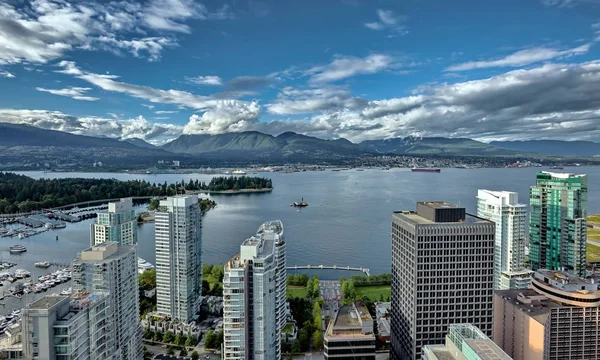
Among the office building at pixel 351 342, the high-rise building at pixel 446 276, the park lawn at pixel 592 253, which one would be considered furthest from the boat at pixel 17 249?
the park lawn at pixel 592 253

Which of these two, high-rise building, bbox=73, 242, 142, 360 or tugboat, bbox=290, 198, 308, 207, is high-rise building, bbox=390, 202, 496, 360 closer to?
high-rise building, bbox=73, 242, 142, 360

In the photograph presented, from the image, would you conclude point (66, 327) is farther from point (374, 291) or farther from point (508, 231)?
point (508, 231)

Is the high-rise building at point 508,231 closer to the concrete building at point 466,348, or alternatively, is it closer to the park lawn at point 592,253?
the park lawn at point 592,253

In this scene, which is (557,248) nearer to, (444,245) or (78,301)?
(444,245)

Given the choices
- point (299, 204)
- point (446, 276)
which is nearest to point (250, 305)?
point (446, 276)

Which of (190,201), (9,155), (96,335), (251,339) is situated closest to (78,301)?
(96,335)
